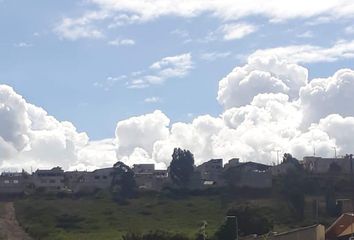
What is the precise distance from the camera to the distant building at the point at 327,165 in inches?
5374

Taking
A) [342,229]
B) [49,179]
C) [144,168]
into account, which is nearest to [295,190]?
[342,229]

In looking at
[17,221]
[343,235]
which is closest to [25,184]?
[17,221]

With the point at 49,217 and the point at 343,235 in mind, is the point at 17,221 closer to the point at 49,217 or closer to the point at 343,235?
the point at 49,217

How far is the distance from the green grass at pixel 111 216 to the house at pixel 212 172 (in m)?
14.3

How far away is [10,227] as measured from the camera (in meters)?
106

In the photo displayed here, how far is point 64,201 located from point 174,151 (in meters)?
23.4

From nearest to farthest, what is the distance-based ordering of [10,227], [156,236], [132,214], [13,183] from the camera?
[156,236], [10,227], [132,214], [13,183]

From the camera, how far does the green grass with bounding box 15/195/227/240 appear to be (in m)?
96.8

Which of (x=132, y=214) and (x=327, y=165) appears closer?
(x=132, y=214)

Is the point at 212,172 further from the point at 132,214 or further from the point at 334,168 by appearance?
the point at 132,214

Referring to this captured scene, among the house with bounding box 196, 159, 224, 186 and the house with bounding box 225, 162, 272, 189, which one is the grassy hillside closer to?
the house with bounding box 225, 162, 272, 189

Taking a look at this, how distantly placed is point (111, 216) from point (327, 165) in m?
49.7

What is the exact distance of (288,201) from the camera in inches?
4414

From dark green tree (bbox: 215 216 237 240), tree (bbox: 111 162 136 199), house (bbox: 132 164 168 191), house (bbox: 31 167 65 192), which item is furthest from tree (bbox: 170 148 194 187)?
dark green tree (bbox: 215 216 237 240)
